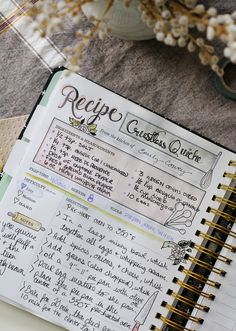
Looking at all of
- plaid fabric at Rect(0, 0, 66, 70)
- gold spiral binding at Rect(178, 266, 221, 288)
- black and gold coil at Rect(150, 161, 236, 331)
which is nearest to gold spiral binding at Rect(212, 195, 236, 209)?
black and gold coil at Rect(150, 161, 236, 331)

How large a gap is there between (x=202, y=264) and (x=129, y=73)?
0.30m

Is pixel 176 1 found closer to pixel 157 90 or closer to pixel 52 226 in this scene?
pixel 157 90

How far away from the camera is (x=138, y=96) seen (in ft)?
2.67

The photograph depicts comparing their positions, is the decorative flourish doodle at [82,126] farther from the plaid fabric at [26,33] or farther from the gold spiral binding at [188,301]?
the gold spiral binding at [188,301]

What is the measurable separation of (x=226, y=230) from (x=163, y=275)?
0.36ft

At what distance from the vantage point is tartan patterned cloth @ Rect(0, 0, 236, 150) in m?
0.80

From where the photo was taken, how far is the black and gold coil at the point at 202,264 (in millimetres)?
755

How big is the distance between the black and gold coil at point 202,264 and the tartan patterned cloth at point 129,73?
0.09 meters

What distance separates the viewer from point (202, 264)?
2.50 feet

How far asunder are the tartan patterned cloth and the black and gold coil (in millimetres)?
88

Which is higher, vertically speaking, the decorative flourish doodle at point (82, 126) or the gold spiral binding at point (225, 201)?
the decorative flourish doodle at point (82, 126)

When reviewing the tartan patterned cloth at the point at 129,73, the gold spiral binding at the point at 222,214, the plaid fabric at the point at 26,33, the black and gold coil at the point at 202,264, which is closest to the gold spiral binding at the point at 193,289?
the black and gold coil at the point at 202,264

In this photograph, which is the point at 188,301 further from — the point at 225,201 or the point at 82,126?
the point at 82,126

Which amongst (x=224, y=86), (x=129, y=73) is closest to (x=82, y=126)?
(x=129, y=73)
